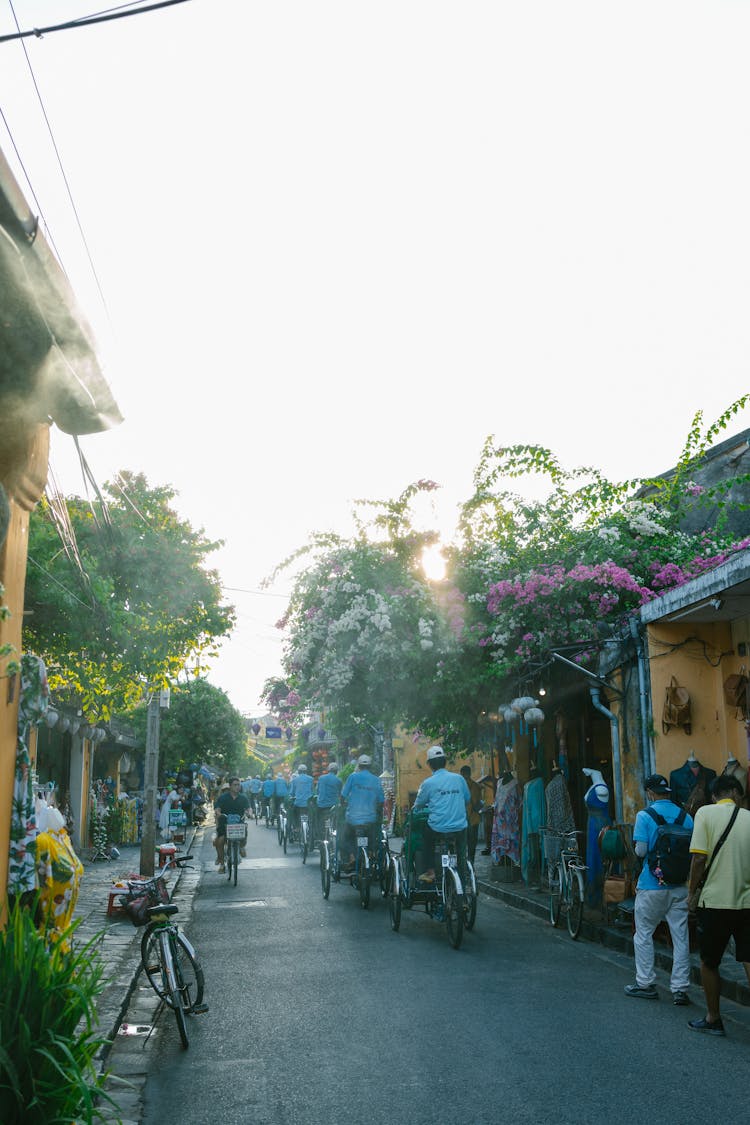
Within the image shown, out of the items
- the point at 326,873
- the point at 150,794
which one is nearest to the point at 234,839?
the point at 150,794

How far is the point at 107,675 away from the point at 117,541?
1027cm

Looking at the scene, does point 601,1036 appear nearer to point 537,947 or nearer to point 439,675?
point 537,947

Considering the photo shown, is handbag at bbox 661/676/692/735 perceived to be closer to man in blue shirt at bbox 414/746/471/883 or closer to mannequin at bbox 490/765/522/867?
man in blue shirt at bbox 414/746/471/883

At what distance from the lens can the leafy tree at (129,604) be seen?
44.9 feet

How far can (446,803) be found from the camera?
38.1ft

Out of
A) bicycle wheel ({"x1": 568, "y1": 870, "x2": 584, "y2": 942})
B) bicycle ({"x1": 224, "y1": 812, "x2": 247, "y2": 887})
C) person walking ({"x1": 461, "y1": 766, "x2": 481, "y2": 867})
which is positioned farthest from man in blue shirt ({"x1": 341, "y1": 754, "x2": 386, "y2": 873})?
bicycle ({"x1": 224, "y1": 812, "x2": 247, "y2": 887})

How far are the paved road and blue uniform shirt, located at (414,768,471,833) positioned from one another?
4.13ft

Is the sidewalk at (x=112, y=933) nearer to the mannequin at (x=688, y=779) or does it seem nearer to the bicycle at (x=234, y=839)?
the bicycle at (x=234, y=839)

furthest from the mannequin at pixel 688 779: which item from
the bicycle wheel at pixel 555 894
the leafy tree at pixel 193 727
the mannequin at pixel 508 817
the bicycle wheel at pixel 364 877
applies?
the leafy tree at pixel 193 727

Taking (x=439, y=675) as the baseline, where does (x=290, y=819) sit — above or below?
below

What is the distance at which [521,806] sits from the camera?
16750 millimetres

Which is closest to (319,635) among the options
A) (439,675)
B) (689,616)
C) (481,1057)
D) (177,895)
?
(439,675)

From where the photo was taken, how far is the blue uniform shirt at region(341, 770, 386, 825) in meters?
14.4

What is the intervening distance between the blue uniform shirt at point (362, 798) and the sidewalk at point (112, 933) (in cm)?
276
